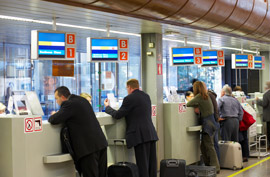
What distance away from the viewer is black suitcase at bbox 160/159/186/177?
23.2 ft

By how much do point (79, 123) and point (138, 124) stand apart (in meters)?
1.25

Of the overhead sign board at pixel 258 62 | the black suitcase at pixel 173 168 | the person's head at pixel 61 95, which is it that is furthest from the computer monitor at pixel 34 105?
the overhead sign board at pixel 258 62

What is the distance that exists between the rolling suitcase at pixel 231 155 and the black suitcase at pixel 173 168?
1.83 metres

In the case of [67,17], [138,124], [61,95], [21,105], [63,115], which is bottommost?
[138,124]

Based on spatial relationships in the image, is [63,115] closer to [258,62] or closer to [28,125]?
[28,125]

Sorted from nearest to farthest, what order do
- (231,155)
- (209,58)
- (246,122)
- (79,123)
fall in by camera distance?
(79,123)
(231,155)
(246,122)
(209,58)

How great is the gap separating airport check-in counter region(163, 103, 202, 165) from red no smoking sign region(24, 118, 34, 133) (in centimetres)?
348

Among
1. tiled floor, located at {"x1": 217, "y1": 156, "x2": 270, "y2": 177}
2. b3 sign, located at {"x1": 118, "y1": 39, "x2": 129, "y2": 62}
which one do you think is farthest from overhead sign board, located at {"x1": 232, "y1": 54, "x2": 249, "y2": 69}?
b3 sign, located at {"x1": 118, "y1": 39, "x2": 129, "y2": 62}

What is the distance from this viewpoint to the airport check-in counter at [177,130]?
26.5 ft

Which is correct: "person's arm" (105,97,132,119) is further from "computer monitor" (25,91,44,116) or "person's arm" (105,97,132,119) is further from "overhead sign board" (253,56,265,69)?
"overhead sign board" (253,56,265,69)

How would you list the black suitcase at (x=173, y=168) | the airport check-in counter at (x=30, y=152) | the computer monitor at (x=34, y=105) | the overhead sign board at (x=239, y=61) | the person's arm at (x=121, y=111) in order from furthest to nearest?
the overhead sign board at (x=239, y=61) → the black suitcase at (x=173, y=168) → the person's arm at (x=121, y=111) → the computer monitor at (x=34, y=105) → the airport check-in counter at (x=30, y=152)

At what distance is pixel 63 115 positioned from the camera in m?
5.30

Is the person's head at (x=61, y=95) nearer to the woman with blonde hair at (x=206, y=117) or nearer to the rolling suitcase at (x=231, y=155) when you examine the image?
the woman with blonde hair at (x=206, y=117)

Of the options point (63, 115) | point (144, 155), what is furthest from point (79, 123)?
point (144, 155)
